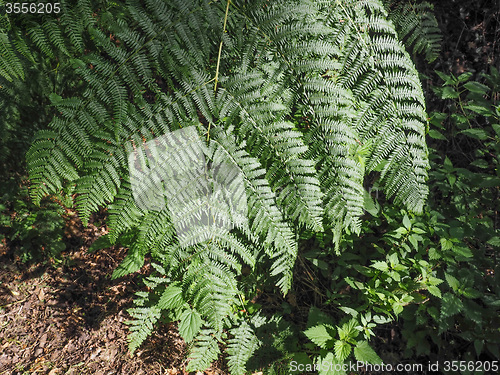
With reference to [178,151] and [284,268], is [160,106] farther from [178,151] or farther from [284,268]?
[284,268]

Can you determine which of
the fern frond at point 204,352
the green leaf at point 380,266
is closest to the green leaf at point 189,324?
the fern frond at point 204,352

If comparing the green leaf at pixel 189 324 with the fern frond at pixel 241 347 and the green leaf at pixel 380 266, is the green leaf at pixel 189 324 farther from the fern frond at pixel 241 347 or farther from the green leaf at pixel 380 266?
the green leaf at pixel 380 266

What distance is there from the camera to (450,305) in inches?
97.6

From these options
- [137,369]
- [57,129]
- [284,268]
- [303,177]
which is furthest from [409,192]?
[137,369]

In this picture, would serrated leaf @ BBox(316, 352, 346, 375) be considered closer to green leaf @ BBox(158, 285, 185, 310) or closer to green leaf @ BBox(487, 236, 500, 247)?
green leaf @ BBox(158, 285, 185, 310)

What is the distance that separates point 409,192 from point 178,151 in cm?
110

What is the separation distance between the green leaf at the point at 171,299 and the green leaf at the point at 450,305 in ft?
6.62

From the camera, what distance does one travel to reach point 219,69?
1.53 metres

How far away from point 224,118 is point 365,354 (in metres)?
2.03

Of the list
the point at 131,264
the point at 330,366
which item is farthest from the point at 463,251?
the point at 131,264

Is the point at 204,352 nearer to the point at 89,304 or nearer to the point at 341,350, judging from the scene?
the point at 341,350

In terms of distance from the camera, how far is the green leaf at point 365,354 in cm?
232

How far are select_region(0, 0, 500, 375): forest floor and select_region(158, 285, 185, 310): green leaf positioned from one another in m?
1.19

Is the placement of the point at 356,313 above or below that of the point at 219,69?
below
